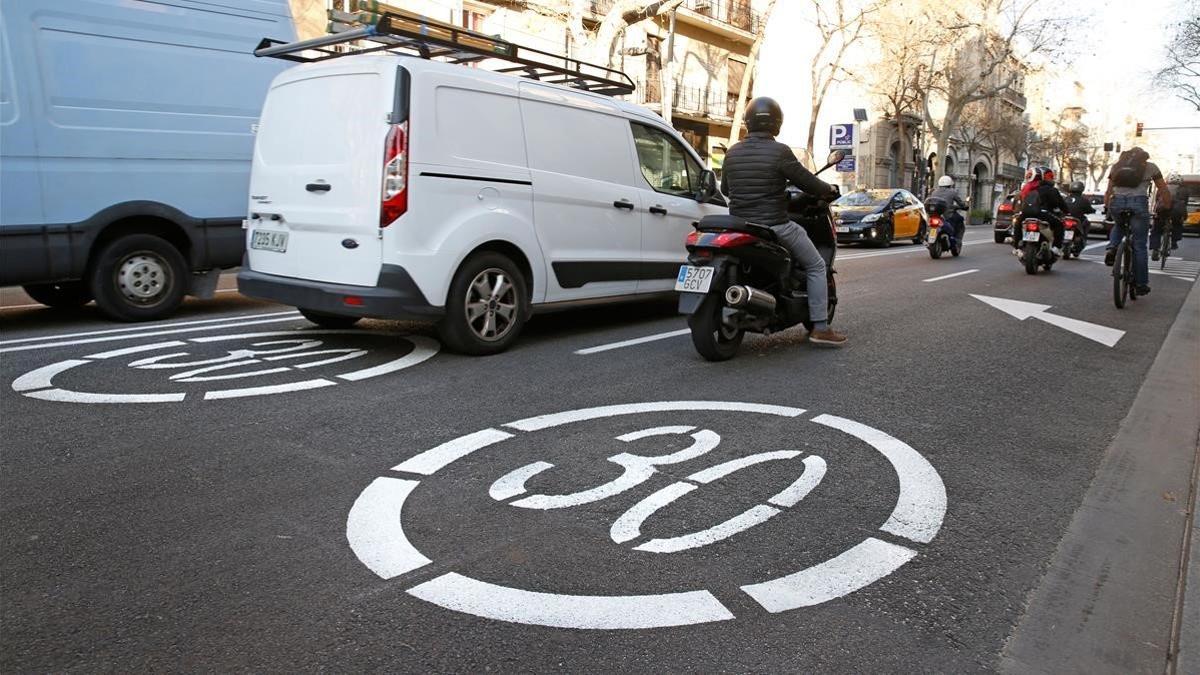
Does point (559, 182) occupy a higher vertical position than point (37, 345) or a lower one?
higher

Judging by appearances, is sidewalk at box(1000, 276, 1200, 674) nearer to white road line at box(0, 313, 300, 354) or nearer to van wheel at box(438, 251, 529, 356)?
van wheel at box(438, 251, 529, 356)

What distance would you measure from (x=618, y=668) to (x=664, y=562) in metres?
0.66

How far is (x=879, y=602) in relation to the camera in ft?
8.96

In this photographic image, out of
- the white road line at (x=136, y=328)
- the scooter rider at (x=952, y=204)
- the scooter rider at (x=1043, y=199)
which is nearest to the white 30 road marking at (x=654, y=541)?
the white road line at (x=136, y=328)

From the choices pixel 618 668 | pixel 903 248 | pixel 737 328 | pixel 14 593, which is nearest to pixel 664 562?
pixel 618 668

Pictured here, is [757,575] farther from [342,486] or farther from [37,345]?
[37,345]

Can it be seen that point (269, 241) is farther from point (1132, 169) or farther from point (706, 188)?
point (1132, 169)

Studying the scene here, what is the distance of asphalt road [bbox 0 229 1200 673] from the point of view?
250 cm

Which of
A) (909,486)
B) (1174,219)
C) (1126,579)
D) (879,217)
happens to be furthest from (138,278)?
(1174,219)

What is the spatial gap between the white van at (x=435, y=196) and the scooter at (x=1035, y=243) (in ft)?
28.6

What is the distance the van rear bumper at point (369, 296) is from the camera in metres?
5.95

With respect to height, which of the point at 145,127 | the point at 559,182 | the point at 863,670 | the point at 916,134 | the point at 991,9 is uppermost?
the point at 991,9

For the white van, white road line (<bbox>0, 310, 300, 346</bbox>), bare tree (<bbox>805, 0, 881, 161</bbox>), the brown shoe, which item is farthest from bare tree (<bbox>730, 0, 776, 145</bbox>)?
the brown shoe

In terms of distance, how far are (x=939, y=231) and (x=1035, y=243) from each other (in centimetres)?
396
